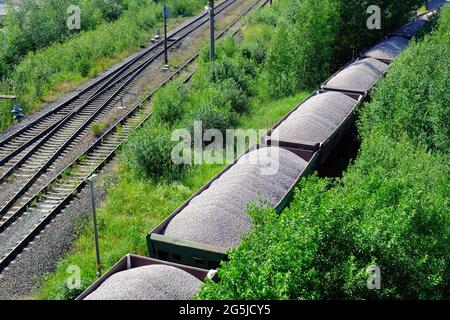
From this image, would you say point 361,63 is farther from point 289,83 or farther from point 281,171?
point 281,171

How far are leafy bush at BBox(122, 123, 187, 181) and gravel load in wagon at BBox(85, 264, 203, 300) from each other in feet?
26.1

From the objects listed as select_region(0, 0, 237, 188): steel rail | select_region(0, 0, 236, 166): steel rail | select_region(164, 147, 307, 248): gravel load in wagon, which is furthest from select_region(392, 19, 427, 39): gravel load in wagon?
select_region(164, 147, 307, 248): gravel load in wagon

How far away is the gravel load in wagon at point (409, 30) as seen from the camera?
29745mm

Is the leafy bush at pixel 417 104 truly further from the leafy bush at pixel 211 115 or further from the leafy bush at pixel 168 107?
the leafy bush at pixel 168 107

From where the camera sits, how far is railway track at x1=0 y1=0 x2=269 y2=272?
51.5 ft

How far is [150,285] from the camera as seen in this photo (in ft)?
32.9

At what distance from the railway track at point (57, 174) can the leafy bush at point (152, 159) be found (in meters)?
1.72

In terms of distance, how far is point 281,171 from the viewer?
14516mm

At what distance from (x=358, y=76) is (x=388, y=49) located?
5363 millimetres

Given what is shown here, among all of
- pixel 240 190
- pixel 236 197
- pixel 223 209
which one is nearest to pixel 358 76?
pixel 240 190

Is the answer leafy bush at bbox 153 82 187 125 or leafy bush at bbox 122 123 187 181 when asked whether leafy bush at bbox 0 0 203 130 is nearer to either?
leafy bush at bbox 153 82 187 125

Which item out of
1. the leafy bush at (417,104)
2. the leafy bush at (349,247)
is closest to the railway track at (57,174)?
the leafy bush at (349,247)

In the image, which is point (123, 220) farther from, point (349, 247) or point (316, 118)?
point (349, 247)

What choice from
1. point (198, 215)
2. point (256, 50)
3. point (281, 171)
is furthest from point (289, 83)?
point (198, 215)
